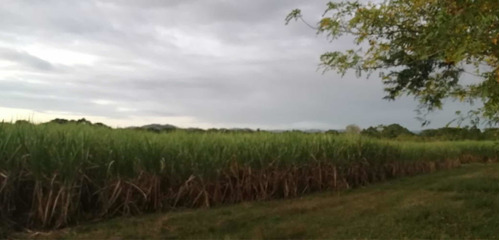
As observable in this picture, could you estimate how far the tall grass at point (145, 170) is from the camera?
6281 millimetres

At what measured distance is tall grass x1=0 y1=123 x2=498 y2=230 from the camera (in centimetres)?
628

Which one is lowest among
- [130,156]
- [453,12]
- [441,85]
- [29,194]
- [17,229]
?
[17,229]

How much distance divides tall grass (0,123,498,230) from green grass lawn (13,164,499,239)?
0.39 metres

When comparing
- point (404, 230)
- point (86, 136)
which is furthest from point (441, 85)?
point (86, 136)

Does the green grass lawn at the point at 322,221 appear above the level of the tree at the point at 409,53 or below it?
below

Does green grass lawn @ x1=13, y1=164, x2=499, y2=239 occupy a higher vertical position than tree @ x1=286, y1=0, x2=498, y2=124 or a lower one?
lower

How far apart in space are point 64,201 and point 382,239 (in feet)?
13.4

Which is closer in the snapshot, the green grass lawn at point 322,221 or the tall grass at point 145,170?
the green grass lawn at point 322,221

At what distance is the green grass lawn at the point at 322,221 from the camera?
6.01 metres

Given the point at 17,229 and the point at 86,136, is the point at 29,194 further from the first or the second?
the point at 86,136

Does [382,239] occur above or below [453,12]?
below

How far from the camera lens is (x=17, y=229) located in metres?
6.10

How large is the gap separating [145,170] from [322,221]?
9.33 feet

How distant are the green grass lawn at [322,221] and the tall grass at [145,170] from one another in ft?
1.29
